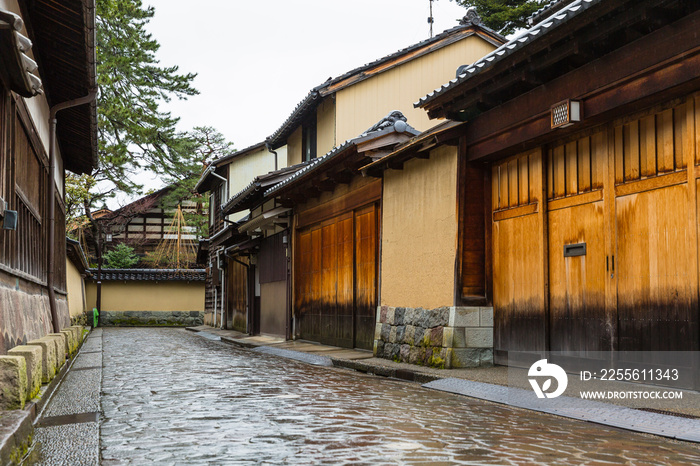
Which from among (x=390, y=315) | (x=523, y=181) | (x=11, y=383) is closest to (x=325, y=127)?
(x=390, y=315)

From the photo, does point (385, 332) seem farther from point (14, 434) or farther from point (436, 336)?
point (14, 434)

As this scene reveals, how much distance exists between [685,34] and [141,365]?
37.0 feet

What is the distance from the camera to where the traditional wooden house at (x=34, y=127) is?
792 cm

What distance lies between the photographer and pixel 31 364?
6762 millimetres

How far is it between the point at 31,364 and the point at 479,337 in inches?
298

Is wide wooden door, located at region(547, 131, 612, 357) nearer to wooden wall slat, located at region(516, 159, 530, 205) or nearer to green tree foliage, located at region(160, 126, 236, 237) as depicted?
wooden wall slat, located at region(516, 159, 530, 205)

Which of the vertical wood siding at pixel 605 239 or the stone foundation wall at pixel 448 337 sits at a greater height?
the vertical wood siding at pixel 605 239

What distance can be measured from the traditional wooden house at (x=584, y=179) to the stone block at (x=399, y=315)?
2.04 m

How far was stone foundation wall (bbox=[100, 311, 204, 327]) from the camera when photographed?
43.0 meters

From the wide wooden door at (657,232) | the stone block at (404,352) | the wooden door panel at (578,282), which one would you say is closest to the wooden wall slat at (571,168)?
the wooden door panel at (578,282)

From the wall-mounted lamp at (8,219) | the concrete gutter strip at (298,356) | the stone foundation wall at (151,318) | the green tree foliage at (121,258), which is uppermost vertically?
the green tree foliage at (121,258)

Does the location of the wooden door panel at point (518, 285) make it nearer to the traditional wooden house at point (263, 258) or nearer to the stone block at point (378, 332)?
the stone block at point (378, 332)

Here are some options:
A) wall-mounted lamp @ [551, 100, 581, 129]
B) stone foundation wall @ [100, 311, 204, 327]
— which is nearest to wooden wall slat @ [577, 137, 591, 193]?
wall-mounted lamp @ [551, 100, 581, 129]

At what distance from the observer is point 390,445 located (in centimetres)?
Answer: 577
